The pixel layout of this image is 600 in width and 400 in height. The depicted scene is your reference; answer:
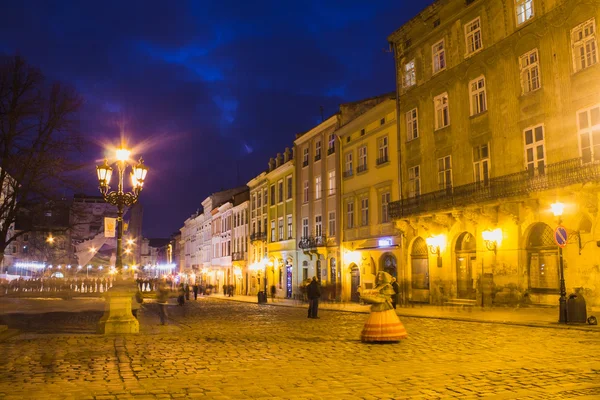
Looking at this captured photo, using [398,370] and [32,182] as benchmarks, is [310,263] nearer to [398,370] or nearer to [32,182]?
[32,182]

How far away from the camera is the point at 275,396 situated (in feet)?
24.9

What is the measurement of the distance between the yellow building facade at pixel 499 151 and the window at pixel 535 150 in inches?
1.8

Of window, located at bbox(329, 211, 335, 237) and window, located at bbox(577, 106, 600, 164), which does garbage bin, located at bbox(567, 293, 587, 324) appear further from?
window, located at bbox(329, 211, 335, 237)

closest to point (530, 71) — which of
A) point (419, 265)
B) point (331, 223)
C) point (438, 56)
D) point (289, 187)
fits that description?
point (438, 56)

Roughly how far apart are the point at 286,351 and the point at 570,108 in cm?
1650

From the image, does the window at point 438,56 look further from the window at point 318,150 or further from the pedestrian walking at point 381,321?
the pedestrian walking at point 381,321

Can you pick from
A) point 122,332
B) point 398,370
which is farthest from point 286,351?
point 122,332

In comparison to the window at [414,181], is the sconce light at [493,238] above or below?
below

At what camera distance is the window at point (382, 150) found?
35.6 meters

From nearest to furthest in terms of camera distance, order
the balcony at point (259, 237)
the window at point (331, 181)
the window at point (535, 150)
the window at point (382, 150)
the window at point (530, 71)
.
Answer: the window at point (535, 150), the window at point (530, 71), the window at point (382, 150), the window at point (331, 181), the balcony at point (259, 237)

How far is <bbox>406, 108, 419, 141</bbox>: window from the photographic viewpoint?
32938 millimetres

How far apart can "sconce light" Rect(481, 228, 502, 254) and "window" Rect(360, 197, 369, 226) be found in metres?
11.8

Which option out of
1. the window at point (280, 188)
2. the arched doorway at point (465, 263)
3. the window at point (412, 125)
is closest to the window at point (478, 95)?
the window at point (412, 125)

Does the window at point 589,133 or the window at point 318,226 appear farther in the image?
the window at point 318,226
